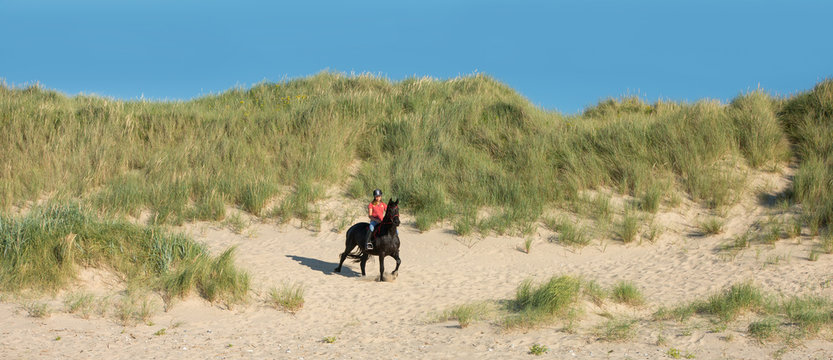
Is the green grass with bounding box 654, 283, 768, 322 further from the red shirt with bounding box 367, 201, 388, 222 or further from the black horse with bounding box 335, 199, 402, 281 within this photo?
the red shirt with bounding box 367, 201, 388, 222

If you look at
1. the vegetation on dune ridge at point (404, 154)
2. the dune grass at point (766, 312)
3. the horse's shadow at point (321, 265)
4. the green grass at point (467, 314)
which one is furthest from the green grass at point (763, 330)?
the horse's shadow at point (321, 265)

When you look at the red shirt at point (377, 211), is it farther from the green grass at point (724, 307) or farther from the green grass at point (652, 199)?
the green grass at point (652, 199)

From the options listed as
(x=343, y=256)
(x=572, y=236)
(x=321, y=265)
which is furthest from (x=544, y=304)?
(x=321, y=265)

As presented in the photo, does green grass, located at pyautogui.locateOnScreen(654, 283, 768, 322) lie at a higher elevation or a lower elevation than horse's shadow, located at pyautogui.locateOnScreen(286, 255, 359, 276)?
lower

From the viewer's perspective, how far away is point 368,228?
414 inches

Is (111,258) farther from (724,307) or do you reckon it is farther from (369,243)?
(724,307)

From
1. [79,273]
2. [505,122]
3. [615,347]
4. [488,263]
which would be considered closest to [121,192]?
[79,273]

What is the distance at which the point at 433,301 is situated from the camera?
9805mm

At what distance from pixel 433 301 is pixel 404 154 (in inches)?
286

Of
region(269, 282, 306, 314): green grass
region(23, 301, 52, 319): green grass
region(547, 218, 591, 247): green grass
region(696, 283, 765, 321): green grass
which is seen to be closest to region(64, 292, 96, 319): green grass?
region(23, 301, 52, 319): green grass

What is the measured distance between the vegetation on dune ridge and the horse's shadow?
7.03 feet

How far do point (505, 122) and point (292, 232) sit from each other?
7185 millimetres

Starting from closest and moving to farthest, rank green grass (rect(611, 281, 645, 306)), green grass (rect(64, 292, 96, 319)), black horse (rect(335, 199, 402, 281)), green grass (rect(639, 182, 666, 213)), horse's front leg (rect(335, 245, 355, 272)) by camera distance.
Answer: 1. green grass (rect(64, 292, 96, 319))
2. green grass (rect(611, 281, 645, 306))
3. black horse (rect(335, 199, 402, 281))
4. horse's front leg (rect(335, 245, 355, 272))
5. green grass (rect(639, 182, 666, 213))

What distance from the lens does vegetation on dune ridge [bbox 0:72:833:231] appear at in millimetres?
14391
